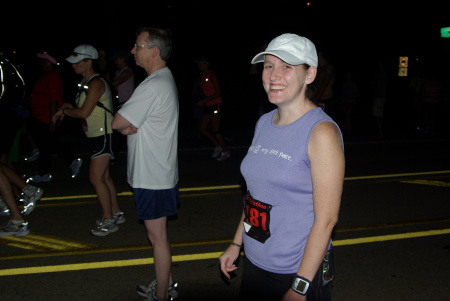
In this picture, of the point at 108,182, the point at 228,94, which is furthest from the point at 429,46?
the point at 108,182

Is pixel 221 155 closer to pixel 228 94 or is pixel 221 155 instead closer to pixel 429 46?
pixel 228 94

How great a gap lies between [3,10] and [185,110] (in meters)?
7.85

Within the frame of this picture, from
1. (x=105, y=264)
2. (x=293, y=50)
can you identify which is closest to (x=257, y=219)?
→ (x=293, y=50)

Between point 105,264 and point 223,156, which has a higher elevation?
point 105,264

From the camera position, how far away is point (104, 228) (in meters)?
5.76

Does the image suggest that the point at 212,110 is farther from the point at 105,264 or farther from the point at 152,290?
the point at 152,290

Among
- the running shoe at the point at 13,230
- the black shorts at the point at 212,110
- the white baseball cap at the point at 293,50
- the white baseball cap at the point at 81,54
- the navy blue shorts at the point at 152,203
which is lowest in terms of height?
the running shoe at the point at 13,230

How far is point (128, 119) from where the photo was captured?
12.1 ft

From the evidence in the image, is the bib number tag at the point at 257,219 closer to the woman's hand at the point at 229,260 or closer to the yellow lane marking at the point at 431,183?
the woman's hand at the point at 229,260

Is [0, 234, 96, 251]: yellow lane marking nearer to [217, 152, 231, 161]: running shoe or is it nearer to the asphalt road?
the asphalt road

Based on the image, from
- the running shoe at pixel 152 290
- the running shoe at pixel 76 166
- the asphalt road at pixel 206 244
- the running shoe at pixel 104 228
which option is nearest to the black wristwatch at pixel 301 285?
the running shoe at pixel 152 290

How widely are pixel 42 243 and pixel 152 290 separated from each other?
1.85m

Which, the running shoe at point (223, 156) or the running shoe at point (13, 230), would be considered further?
the running shoe at point (223, 156)

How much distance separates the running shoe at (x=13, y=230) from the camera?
18.4 ft
